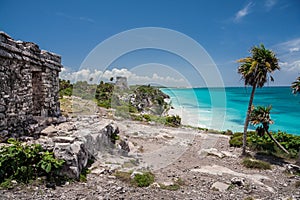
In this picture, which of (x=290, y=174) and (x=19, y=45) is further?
(x=290, y=174)

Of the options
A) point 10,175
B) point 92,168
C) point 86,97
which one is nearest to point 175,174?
point 92,168

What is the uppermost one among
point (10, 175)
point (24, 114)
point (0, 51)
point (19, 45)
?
point (19, 45)

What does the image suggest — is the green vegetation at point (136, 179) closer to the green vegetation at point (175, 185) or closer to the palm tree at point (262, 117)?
the green vegetation at point (175, 185)

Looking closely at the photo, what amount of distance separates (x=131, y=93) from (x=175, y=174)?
20.4m

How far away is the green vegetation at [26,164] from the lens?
5.08 m

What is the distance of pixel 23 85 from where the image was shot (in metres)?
7.80

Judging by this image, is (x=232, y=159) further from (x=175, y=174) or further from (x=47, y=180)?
(x=47, y=180)

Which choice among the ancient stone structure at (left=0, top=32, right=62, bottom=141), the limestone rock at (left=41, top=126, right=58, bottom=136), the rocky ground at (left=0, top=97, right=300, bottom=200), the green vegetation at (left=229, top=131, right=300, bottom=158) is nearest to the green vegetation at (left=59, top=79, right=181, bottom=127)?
the green vegetation at (left=229, top=131, right=300, bottom=158)

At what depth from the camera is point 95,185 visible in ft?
19.0

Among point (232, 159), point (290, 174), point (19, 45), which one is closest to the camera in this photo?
point (19, 45)

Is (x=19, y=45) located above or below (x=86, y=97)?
above

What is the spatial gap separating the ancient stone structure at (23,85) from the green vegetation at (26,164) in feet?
5.25

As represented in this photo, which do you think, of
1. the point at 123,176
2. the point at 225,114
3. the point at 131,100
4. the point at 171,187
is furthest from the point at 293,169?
the point at 225,114

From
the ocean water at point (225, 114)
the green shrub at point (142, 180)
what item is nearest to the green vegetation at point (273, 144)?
the ocean water at point (225, 114)
